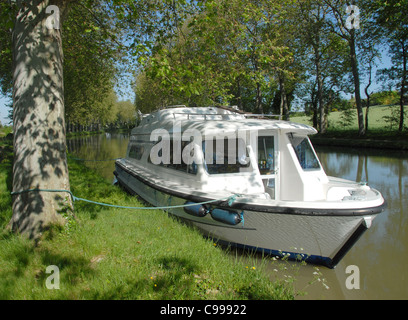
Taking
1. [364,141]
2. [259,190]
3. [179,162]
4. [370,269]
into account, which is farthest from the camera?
[364,141]

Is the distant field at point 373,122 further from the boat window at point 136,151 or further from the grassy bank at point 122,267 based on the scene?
the grassy bank at point 122,267

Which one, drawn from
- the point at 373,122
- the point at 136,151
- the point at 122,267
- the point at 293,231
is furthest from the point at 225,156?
the point at 373,122

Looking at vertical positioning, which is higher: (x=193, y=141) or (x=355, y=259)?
(x=193, y=141)

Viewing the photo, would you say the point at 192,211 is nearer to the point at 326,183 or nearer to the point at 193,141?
the point at 193,141

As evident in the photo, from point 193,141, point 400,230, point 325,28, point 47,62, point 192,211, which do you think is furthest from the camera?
point 325,28

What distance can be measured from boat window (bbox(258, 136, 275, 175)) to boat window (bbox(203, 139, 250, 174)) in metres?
0.44

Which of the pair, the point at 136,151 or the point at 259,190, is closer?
the point at 259,190

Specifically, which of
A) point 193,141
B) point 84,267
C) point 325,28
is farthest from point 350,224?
point 325,28

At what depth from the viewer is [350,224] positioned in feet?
14.2

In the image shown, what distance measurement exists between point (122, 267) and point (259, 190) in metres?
3.00

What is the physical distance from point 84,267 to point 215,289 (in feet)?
5.29

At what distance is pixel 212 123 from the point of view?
5980mm

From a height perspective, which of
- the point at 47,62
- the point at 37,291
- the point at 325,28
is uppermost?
the point at 325,28

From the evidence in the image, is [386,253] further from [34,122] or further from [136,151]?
[136,151]
